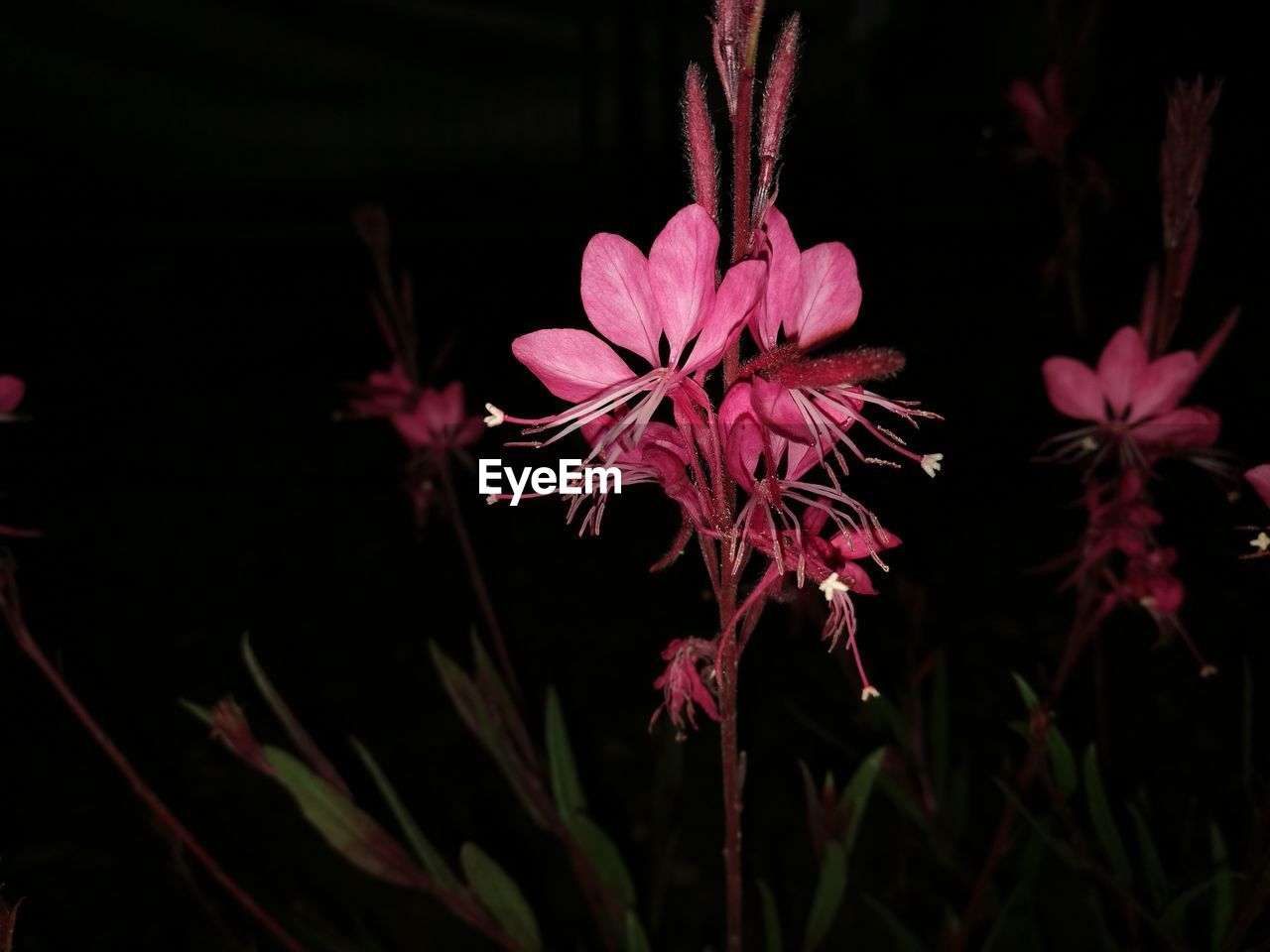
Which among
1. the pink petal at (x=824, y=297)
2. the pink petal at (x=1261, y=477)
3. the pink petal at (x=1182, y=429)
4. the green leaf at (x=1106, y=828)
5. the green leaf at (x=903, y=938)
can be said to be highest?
the pink petal at (x=824, y=297)

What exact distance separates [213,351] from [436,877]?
6.39 feet

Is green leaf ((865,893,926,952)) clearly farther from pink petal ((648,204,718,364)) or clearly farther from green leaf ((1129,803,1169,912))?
pink petal ((648,204,718,364))

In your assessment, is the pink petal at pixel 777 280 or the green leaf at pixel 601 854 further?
the green leaf at pixel 601 854

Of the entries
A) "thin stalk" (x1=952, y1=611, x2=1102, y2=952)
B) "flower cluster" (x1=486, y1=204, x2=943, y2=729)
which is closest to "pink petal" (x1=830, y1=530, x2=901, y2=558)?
"flower cluster" (x1=486, y1=204, x2=943, y2=729)

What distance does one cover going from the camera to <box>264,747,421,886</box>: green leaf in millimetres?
562

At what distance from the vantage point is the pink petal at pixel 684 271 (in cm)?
30

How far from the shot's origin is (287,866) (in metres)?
0.90

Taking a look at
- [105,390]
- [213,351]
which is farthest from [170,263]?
[105,390]

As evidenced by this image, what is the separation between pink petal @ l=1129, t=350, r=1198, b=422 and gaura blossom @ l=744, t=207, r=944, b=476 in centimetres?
27

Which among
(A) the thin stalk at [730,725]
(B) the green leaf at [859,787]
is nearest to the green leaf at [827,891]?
(B) the green leaf at [859,787]

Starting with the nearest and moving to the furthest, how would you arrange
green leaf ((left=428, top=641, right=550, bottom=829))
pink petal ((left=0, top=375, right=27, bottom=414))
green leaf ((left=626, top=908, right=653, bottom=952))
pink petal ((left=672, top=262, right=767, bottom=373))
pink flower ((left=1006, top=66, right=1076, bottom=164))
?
pink petal ((left=672, top=262, right=767, bottom=373)) → pink petal ((left=0, top=375, right=27, bottom=414)) → green leaf ((left=626, top=908, right=653, bottom=952)) → green leaf ((left=428, top=641, right=550, bottom=829)) → pink flower ((left=1006, top=66, right=1076, bottom=164))

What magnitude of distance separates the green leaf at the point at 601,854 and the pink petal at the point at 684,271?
1.57 feet

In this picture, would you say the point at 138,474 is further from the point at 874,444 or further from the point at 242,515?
the point at 874,444

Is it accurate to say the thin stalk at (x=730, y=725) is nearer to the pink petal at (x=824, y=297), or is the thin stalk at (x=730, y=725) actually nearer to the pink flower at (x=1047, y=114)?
the pink petal at (x=824, y=297)
